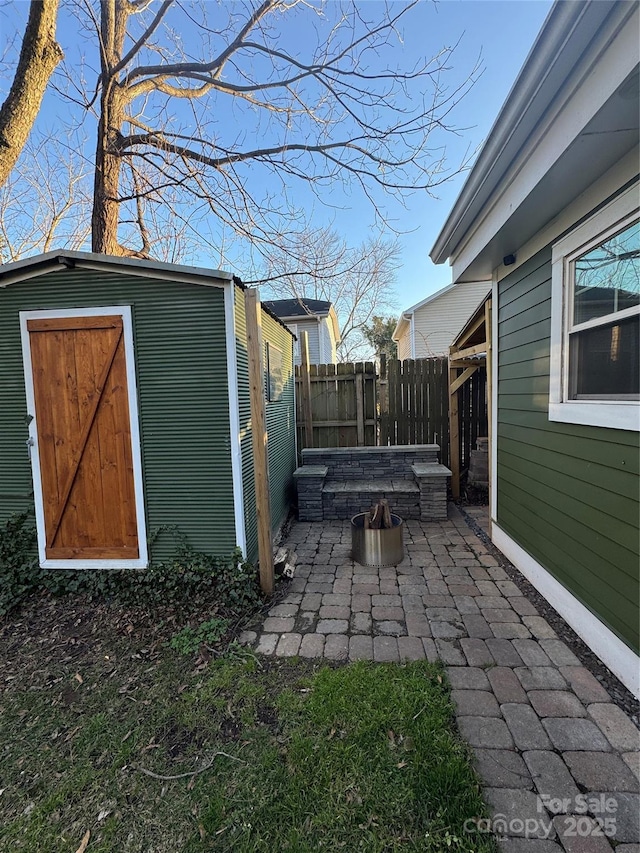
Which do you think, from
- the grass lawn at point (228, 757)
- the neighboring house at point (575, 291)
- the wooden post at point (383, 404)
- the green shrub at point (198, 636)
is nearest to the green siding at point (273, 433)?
the green shrub at point (198, 636)

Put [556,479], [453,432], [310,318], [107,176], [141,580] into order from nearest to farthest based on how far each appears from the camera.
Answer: [556,479] < [141,580] < [107,176] < [453,432] < [310,318]

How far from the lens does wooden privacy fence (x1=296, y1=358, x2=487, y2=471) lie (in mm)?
6098

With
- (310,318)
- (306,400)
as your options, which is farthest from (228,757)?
(310,318)

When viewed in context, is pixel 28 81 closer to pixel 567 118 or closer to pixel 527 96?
pixel 527 96

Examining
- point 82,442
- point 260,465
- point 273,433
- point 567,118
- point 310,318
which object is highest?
point 310,318

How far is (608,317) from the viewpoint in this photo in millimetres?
2178

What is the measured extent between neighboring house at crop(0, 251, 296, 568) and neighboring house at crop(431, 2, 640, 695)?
2.04m

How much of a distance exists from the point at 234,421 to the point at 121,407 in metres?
0.92

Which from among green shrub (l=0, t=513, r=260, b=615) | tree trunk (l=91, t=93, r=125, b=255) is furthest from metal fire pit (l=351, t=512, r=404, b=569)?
tree trunk (l=91, t=93, r=125, b=255)

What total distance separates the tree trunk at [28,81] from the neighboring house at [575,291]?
428cm

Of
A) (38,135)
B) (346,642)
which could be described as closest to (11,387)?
(346,642)

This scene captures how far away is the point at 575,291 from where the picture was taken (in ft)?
8.29

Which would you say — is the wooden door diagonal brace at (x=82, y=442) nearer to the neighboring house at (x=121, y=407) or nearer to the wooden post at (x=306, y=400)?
the neighboring house at (x=121, y=407)

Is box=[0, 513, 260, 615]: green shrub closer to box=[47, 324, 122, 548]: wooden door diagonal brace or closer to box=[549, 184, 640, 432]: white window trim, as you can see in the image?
box=[47, 324, 122, 548]: wooden door diagonal brace
